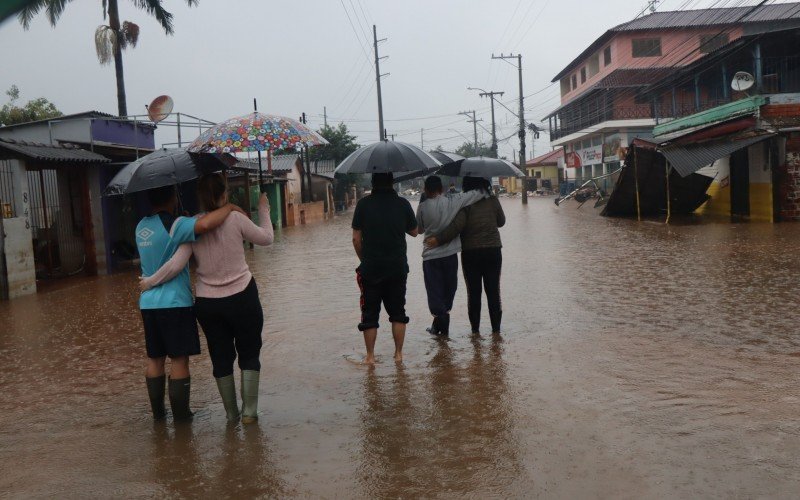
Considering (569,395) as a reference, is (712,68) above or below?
above

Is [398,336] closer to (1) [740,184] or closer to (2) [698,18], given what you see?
(1) [740,184]

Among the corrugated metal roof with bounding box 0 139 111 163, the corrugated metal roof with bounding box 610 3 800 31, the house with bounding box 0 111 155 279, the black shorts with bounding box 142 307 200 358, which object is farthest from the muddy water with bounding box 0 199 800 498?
the corrugated metal roof with bounding box 610 3 800 31

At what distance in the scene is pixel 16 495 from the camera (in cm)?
380

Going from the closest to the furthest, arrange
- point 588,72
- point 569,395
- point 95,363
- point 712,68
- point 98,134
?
point 569,395
point 95,363
point 98,134
point 712,68
point 588,72

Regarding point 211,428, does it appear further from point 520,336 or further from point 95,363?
point 520,336

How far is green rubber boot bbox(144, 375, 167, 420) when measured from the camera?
4.89 m

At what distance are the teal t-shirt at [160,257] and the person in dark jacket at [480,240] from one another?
2978 millimetres

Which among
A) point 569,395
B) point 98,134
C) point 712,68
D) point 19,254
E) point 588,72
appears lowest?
point 569,395

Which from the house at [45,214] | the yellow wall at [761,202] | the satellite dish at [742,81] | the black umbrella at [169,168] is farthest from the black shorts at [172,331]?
the satellite dish at [742,81]

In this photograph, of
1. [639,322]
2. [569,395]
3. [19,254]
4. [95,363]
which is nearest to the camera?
[569,395]

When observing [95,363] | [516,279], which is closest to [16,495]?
[95,363]

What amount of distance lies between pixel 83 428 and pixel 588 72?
5299 centimetres

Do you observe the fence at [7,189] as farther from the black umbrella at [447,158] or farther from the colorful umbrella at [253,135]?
the colorful umbrella at [253,135]

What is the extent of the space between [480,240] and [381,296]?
141cm
